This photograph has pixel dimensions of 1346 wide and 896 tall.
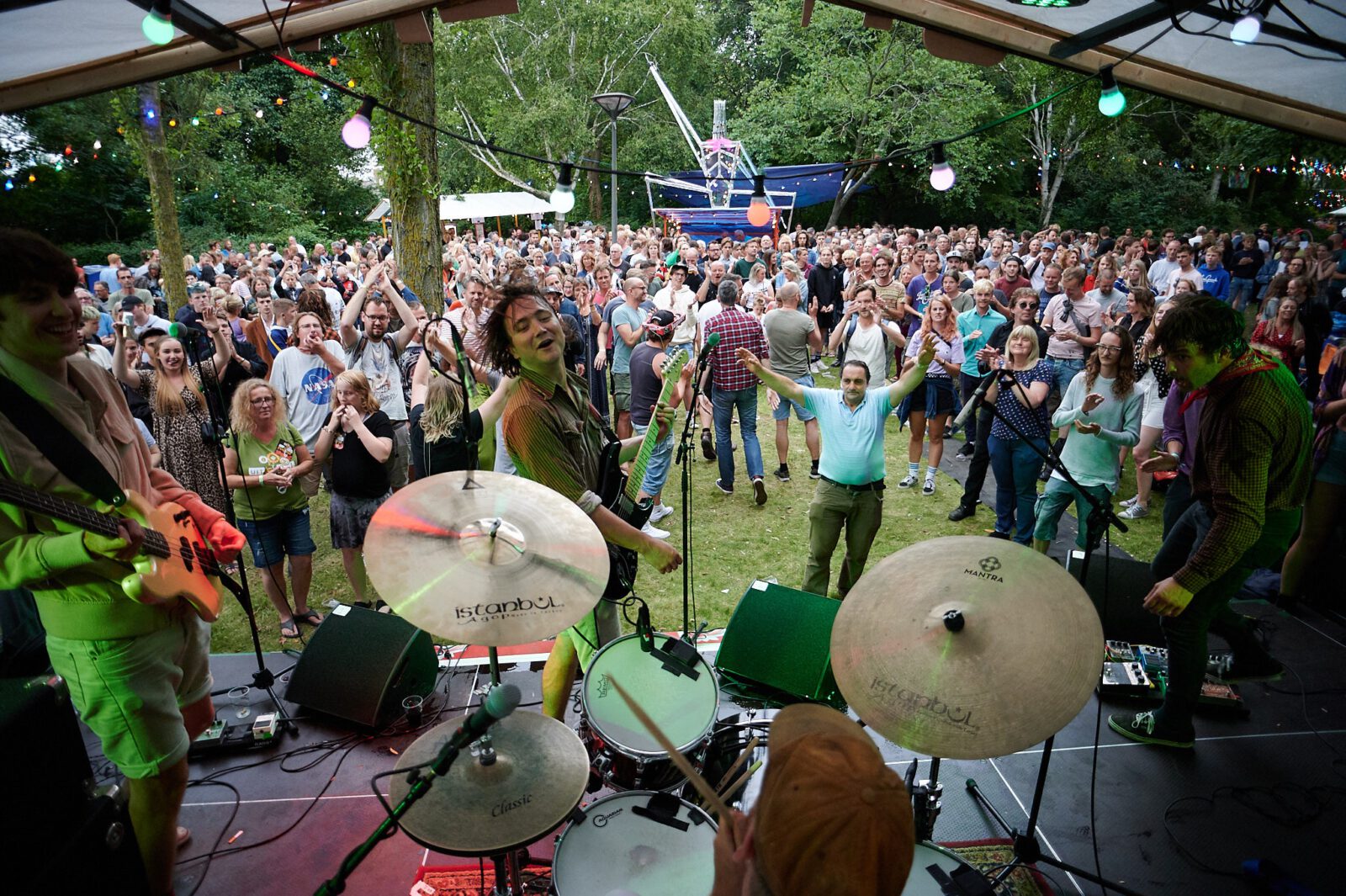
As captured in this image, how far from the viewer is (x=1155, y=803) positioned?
11.7 ft

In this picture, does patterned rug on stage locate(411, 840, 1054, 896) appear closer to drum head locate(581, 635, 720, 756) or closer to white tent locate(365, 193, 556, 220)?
drum head locate(581, 635, 720, 756)

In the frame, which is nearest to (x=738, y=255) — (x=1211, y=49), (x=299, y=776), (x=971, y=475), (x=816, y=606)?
(x=971, y=475)

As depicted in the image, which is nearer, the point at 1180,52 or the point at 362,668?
the point at 362,668

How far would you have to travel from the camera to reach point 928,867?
2.59m

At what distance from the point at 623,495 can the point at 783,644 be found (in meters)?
1.19

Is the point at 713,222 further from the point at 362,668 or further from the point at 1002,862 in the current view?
the point at 1002,862

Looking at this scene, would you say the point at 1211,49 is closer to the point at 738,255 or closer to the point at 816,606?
the point at 816,606

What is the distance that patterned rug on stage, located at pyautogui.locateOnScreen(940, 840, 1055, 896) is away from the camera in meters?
3.12

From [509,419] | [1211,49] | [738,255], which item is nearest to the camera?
[509,419]

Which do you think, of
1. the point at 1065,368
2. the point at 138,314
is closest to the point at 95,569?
the point at 138,314

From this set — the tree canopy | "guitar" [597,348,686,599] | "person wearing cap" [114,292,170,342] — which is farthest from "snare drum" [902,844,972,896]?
the tree canopy

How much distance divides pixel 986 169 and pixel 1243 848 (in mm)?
25139

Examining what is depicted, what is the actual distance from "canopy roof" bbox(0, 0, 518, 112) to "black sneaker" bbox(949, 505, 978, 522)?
5371mm

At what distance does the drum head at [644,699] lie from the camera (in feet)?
9.55
